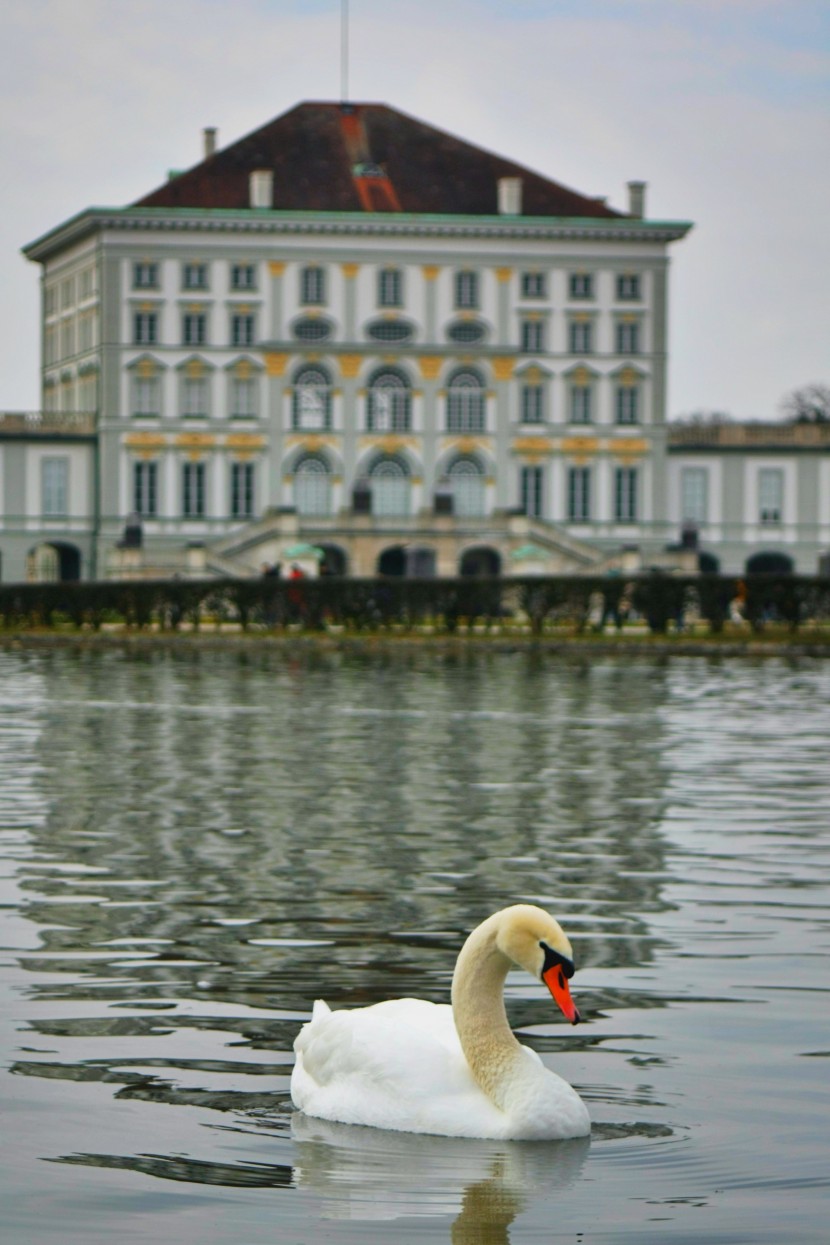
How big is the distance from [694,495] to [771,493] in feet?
10.9

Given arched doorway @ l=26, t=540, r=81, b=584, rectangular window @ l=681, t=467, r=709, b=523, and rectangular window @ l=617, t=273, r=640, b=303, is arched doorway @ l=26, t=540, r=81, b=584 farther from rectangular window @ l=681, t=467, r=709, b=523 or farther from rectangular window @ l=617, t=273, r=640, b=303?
rectangular window @ l=681, t=467, r=709, b=523

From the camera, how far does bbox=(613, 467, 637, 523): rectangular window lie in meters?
104

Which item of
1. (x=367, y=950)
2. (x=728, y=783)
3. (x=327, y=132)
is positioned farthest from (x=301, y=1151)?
(x=327, y=132)

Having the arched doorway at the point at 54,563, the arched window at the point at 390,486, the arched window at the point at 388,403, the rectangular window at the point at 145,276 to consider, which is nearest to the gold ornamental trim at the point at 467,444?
the arched window at the point at 388,403

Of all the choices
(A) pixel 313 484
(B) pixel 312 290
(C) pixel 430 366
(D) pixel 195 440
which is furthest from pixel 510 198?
(D) pixel 195 440

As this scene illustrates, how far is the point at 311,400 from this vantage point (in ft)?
333

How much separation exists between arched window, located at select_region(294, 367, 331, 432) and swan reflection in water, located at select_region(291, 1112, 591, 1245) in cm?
9427

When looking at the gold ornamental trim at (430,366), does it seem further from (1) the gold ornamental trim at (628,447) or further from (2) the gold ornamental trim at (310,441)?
(1) the gold ornamental trim at (628,447)

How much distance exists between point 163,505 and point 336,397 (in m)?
8.17

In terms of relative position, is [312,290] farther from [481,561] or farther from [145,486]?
[481,561]

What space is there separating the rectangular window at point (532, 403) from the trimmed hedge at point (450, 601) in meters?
47.2

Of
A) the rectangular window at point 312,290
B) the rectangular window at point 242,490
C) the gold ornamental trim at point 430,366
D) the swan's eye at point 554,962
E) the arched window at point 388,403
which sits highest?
the rectangular window at point 312,290

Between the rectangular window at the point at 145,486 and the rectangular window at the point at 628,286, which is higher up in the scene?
the rectangular window at the point at 628,286

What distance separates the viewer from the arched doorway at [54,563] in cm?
10294
